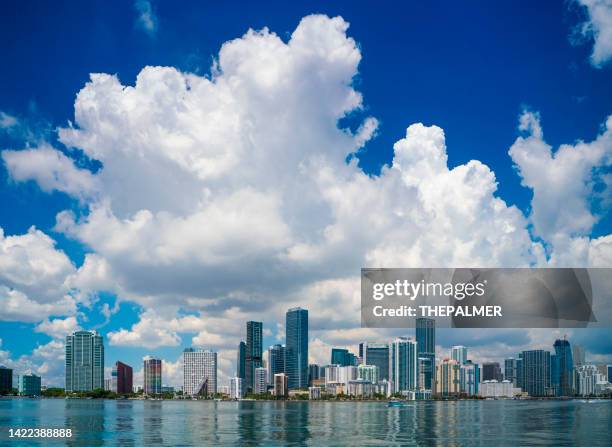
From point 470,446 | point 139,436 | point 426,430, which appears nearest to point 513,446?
point 470,446

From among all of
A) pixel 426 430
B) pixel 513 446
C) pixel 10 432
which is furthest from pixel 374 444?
pixel 10 432

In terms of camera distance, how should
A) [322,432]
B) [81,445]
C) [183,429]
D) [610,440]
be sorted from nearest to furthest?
[81,445] → [610,440] → [322,432] → [183,429]

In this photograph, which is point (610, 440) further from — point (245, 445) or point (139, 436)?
point (139, 436)

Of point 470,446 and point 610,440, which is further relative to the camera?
point 610,440

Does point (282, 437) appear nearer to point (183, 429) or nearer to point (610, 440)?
point (183, 429)

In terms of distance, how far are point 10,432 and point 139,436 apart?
20957 mm

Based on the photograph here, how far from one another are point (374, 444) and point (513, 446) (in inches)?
754

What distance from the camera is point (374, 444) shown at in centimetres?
8962

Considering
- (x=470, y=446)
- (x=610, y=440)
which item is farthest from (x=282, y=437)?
(x=610, y=440)

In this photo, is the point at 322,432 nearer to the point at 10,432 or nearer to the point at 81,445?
the point at 81,445

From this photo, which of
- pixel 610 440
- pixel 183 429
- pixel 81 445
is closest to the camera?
pixel 81 445

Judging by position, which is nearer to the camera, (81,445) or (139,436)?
(81,445)

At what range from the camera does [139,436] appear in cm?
10244

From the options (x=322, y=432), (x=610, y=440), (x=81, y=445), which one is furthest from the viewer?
(x=322, y=432)
